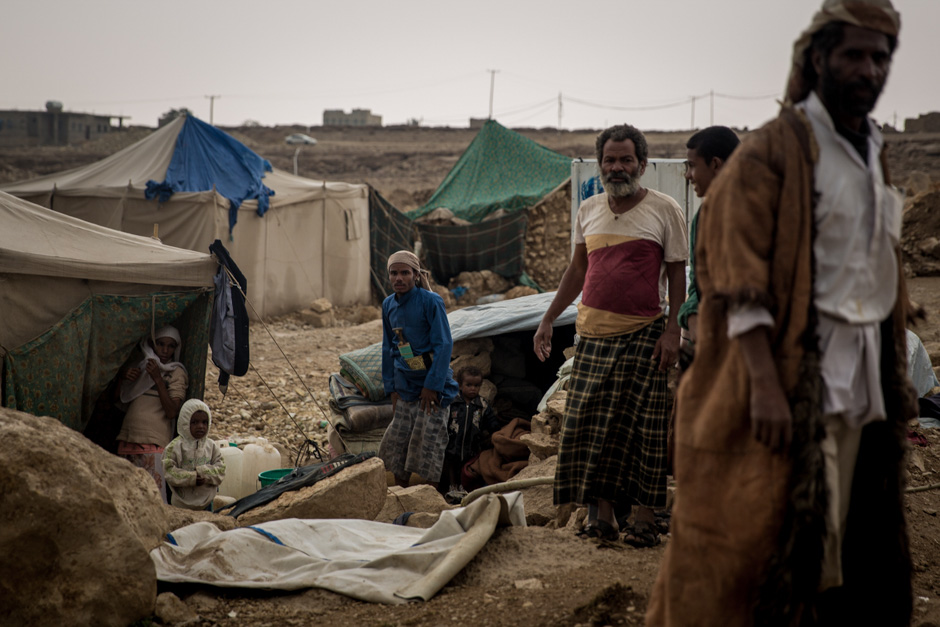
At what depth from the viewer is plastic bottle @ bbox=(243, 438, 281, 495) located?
19.2 feet

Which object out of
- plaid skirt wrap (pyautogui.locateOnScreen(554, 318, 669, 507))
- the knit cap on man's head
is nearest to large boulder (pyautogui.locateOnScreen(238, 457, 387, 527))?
the knit cap on man's head

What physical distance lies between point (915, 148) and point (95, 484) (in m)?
29.9

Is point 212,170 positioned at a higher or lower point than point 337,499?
higher

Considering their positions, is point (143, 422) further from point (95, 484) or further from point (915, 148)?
point (915, 148)

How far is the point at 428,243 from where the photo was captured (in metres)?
15.8

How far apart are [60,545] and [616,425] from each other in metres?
2.02

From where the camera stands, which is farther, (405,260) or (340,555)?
(405,260)

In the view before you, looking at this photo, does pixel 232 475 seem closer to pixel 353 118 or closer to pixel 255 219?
pixel 255 219

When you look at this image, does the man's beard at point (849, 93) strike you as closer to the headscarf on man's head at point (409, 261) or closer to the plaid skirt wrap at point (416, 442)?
the headscarf on man's head at point (409, 261)

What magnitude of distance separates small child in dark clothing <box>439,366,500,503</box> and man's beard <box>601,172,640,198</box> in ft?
9.05

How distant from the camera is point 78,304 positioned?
514cm

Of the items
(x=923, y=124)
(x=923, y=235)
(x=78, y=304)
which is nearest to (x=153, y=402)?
(x=78, y=304)

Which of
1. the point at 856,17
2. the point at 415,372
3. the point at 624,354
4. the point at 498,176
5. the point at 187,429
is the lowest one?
the point at 187,429

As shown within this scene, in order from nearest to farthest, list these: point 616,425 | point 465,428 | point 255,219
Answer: point 616,425
point 465,428
point 255,219
